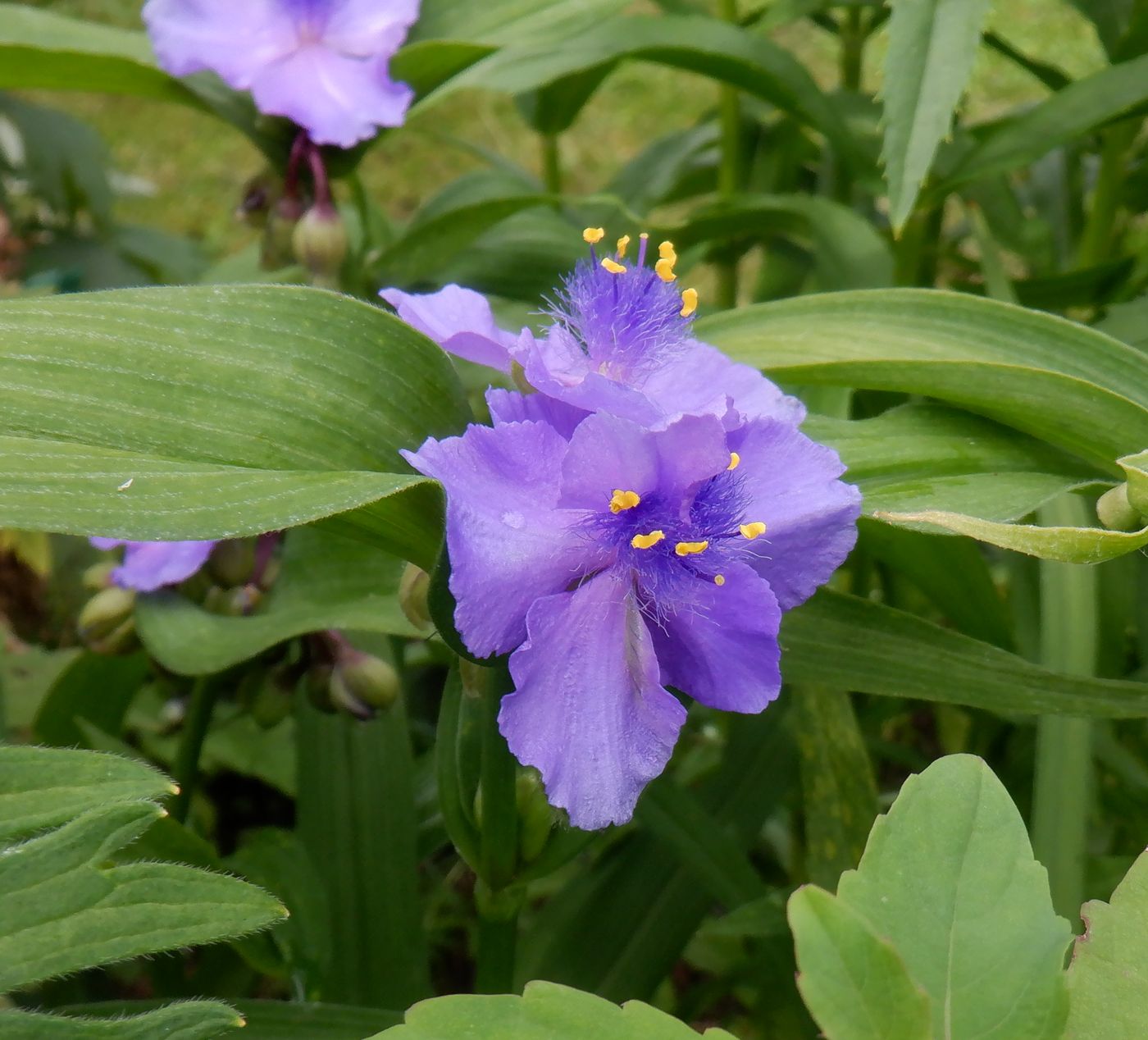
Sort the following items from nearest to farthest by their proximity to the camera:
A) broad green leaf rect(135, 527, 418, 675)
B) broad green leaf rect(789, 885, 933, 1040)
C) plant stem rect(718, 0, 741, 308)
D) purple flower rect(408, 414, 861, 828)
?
broad green leaf rect(789, 885, 933, 1040) < purple flower rect(408, 414, 861, 828) < broad green leaf rect(135, 527, 418, 675) < plant stem rect(718, 0, 741, 308)

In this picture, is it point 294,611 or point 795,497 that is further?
point 294,611

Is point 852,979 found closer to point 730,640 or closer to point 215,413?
point 730,640

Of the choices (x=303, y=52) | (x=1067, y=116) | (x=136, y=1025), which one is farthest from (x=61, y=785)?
(x=1067, y=116)

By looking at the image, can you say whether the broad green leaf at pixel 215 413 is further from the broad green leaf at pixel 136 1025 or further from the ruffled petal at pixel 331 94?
the ruffled petal at pixel 331 94

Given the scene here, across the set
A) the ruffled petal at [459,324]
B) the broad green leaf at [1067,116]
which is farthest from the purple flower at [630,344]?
the broad green leaf at [1067,116]

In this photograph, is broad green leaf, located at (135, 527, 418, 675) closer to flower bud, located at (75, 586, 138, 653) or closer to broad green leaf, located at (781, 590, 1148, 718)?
flower bud, located at (75, 586, 138, 653)

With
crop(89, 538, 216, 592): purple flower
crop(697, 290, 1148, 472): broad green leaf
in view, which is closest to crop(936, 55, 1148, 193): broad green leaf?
crop(697, 290, 1148, 472): broad green leaf

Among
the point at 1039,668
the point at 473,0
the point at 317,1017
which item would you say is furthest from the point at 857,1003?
the point at 473,0
